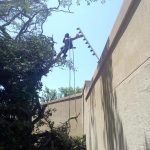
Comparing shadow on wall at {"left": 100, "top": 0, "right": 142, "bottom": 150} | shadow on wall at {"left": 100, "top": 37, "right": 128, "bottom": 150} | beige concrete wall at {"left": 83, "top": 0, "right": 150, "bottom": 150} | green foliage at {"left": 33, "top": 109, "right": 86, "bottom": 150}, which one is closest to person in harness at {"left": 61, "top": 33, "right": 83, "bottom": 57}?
green foliage at {"left": 33, "top": 109, "right": 86, "bottom": 150}

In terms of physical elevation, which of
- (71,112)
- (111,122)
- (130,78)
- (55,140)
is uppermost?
(71,112)

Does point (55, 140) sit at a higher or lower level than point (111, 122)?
higher

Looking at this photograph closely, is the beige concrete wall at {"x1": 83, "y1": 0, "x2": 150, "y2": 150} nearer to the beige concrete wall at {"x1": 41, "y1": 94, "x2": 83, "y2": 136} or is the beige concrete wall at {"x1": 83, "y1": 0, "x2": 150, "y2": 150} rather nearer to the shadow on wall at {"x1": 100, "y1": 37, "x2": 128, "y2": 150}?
the shadow on wall at {"x1": 100, "y1": 37, "x2": 128, "y2": 150}

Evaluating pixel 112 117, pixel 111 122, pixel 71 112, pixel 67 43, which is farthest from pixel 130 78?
pixel 71 112

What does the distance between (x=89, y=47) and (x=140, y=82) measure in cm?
1275

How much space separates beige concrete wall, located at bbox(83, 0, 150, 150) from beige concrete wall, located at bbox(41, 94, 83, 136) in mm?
9915

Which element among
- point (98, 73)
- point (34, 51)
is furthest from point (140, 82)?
point (34, 51)

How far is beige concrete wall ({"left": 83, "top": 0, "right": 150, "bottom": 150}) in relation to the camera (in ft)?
14.0

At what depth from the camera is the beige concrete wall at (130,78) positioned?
168 inches

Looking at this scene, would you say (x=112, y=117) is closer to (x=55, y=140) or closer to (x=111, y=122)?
(x=111, y=122)

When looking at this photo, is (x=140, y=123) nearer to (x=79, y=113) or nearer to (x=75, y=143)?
(x=75, y=143)

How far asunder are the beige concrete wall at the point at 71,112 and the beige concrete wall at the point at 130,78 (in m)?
9.92

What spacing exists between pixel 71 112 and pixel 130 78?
1300cm

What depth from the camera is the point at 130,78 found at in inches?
203
